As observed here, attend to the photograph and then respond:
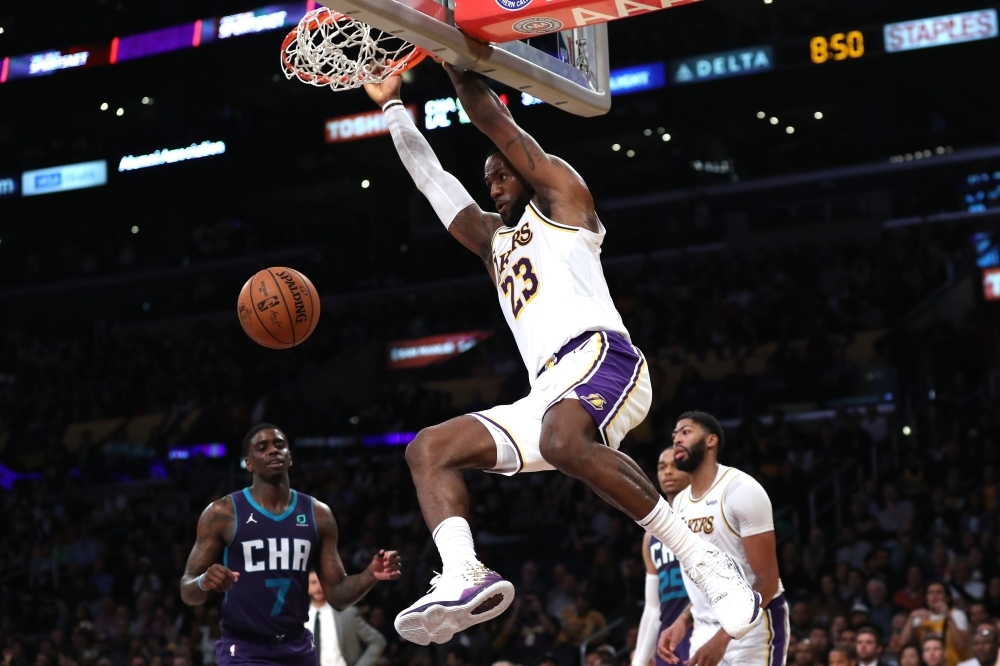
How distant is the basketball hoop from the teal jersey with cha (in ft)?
8.40

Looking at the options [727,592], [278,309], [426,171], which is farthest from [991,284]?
[727,592]

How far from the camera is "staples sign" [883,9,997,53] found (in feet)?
66.8

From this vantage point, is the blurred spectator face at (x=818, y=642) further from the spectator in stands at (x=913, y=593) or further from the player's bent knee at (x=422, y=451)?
the player's bent knee at (x=422, y=451)

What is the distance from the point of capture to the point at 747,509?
6.94 meters

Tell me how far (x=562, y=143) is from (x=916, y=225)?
8.29 metres

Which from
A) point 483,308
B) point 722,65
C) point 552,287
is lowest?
point 552,287

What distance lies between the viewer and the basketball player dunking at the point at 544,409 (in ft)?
16.1

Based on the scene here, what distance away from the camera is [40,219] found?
100ft

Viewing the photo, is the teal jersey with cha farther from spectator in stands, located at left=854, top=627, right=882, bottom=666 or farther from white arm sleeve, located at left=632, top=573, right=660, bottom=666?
spectator in stands, located at left=854, top=627, right=882, bottom=666

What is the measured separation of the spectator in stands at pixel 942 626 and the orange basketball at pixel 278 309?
6.04 meters

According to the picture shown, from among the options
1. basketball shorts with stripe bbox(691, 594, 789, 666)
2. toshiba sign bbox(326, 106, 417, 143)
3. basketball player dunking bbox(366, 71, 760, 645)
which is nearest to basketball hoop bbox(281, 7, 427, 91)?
basketball player dunking bbox(366, 71, 760, 645)

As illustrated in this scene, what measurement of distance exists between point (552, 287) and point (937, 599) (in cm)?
713

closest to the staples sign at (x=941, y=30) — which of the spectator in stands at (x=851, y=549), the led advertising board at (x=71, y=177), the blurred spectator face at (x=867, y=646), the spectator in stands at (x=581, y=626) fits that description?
the spectator in stands at (x=851, y=549)

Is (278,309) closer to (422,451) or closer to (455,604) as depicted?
(422,451)
